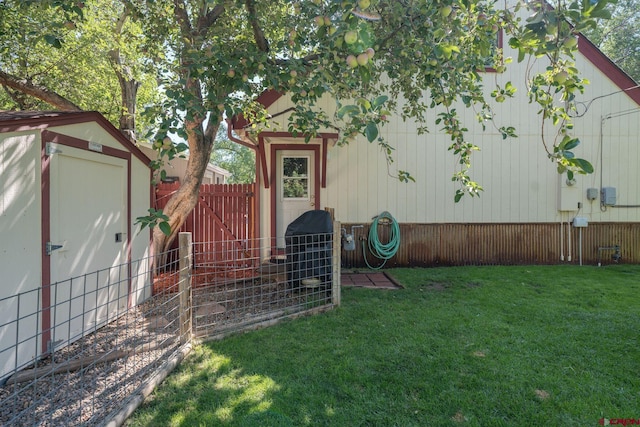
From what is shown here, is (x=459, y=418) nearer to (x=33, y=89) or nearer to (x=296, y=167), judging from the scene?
(x=296, y=167)

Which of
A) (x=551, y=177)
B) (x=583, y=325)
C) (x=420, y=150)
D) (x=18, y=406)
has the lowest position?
(x=18, y=406)

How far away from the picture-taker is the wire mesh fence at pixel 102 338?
2201 millimetres

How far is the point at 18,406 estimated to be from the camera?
235cm

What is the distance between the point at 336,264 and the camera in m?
4.05

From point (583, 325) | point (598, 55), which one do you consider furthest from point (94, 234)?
point (598, 55)

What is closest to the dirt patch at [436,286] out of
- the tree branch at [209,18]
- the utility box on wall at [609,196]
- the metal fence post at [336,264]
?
the metal fence post at [336,264]

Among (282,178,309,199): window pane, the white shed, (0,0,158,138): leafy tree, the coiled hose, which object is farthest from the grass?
(0,0,158,138): leafy tree

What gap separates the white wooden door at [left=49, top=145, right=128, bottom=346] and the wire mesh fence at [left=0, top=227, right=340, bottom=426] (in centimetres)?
3

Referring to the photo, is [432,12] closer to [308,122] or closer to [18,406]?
[308,122]

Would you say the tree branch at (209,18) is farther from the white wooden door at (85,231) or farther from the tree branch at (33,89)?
the tree branch at (33,89)

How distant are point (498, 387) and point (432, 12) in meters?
2.86

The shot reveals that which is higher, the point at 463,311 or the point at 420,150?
the point at 420,150

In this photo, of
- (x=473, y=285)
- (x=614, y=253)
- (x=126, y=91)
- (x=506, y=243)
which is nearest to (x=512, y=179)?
(x=506, y=243)

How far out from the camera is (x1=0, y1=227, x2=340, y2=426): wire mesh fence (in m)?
2.20
